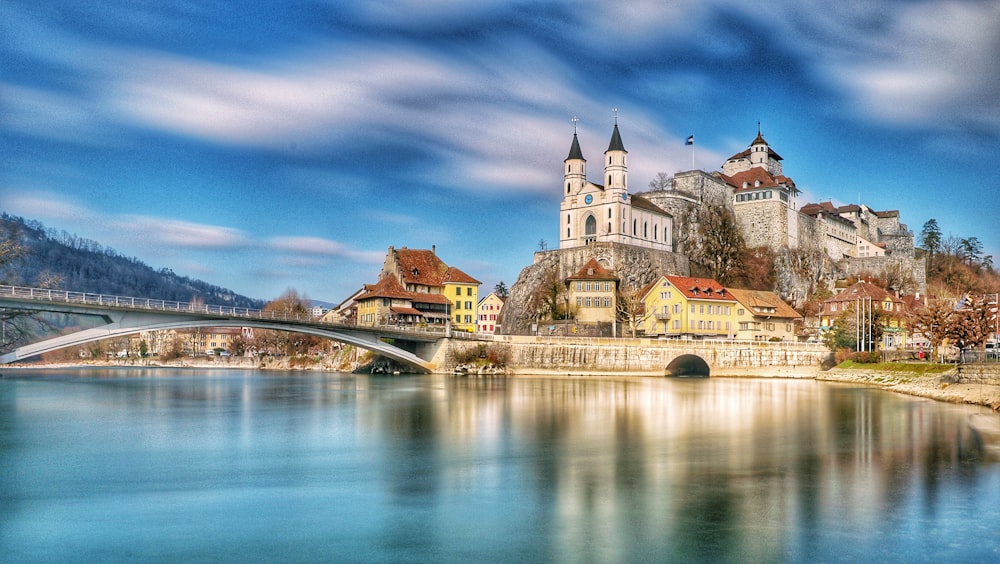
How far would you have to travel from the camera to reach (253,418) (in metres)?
35.3

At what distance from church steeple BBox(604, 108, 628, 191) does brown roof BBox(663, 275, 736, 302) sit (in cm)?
1877

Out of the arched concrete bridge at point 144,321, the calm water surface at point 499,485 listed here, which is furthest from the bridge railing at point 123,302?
the calm water surface at point 499,485

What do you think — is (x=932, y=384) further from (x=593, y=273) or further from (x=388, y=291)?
(x=388, y=291)

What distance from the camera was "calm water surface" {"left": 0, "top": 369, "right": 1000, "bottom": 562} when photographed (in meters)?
14.1

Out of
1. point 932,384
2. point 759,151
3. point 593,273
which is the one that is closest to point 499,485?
point 932,384

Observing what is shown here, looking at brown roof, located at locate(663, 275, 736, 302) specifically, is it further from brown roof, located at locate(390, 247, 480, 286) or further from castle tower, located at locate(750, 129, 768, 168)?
castle tower, located at locate(750, 129, 768, 168)

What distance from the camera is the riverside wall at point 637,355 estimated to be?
2640 inches

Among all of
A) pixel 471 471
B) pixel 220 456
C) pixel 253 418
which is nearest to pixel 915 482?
pixel 471 471

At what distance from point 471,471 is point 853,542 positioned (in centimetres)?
1031

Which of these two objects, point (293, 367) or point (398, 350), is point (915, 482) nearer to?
point (398, 350)

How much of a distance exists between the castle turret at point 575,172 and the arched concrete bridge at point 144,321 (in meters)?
34.5

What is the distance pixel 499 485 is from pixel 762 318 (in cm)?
6603

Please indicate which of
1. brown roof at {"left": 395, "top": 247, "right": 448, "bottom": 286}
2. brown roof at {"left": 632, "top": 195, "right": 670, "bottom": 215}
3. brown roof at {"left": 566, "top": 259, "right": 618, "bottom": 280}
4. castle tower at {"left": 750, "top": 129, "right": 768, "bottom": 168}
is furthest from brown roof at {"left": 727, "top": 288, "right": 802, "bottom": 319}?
castle tower at {"left": 750, "top": 129, "right": 768, "bottom": 168}

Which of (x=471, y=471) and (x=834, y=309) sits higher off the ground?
(x=834, y=309)
